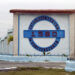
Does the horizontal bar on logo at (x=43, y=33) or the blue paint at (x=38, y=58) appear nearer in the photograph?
the blue paint at (x=38, y=58)

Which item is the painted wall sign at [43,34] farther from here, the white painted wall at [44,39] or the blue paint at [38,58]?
the blue paint at [38,58]

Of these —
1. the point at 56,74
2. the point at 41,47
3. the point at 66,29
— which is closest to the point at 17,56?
the point at 41,47

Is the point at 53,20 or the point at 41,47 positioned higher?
the point at 53,20

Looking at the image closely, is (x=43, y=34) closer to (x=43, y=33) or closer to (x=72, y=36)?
(x=43, y=33)

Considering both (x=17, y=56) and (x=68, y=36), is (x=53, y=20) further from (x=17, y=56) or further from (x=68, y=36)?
(x=17, y=56)

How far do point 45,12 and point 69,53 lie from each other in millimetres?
5064

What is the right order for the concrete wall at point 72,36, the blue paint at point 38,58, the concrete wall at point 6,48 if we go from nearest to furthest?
the blue paint at point 38,58, the concrete wall at point 72,36, the concrete wall at point 6,48

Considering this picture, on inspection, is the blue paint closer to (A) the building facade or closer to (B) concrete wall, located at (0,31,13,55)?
(A) the building facade

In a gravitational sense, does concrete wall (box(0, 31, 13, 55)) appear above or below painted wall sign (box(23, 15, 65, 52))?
below

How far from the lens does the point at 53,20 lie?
1994 centimetres

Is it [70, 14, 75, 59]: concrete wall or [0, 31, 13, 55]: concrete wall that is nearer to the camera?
[70, 14, 75, 59]: concrete wall

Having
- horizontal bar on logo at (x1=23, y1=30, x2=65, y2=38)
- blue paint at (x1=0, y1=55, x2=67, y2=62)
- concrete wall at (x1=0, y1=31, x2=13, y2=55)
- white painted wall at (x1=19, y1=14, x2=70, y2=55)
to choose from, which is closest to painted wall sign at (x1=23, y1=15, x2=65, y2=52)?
horizontal bar on logo at (x1=23, y1=30, x2=65, y2=38)

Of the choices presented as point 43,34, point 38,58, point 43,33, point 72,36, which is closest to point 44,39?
point 43,34

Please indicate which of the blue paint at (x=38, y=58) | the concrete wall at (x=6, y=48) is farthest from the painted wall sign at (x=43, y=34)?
the concrete wall at (x=6, y=48)
